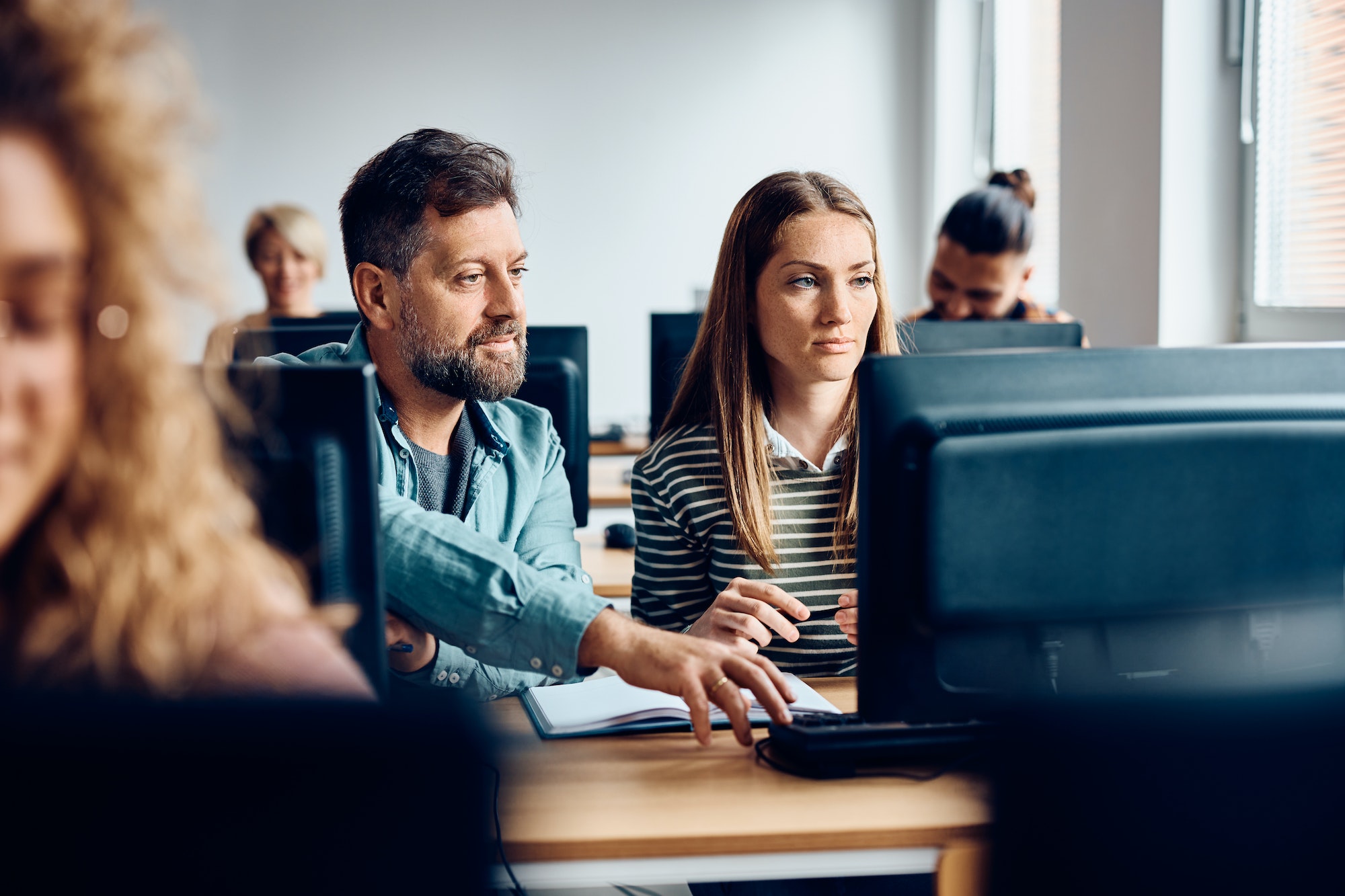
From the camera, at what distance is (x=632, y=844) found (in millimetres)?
Answer: 876

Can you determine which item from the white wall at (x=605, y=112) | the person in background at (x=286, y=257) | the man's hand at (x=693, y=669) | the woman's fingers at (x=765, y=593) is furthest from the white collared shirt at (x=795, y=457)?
the white wall at (x=605, y=112)

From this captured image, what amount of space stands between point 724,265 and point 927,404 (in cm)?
82

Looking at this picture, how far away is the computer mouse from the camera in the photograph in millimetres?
2369

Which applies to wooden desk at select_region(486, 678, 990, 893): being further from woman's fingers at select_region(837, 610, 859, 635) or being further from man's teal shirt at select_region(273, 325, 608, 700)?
woman's fingers at select_region(837, 610, 859, 635)

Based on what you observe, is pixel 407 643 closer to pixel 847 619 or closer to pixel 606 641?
pixel 606 641

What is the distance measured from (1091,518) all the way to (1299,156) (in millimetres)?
2499

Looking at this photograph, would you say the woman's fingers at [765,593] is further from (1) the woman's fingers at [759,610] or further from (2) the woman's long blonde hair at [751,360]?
(2) the woman's long blonde hair at [751,360]

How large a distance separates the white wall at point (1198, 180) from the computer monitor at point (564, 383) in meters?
1.78

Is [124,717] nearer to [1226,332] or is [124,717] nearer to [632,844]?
[632,844]

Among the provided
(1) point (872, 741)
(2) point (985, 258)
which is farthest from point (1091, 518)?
(2) point (985, 258)

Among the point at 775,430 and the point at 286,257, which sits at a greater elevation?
the point at 286,257

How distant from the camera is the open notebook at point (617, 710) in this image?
114 cm

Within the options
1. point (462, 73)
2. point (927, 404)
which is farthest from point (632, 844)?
point (462, 73)

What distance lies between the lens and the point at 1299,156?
289cm
